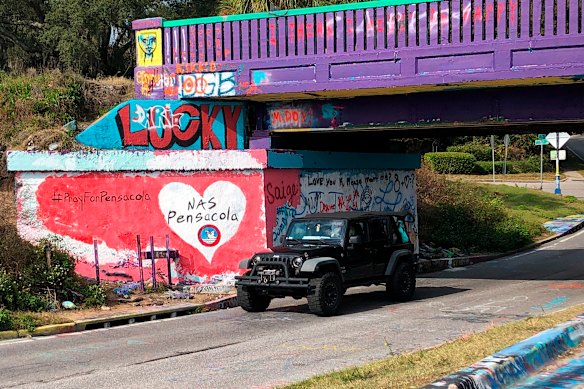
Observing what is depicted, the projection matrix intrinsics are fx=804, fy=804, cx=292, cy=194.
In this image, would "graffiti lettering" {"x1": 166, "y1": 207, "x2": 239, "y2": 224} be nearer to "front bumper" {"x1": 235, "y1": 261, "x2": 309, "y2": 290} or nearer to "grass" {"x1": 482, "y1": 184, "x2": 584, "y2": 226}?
"front bumper" {"x1": 235, "y1": 261, "x2": 309, "y2": 290}

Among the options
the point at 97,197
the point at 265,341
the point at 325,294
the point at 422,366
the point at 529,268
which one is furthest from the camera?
the point at 529,268

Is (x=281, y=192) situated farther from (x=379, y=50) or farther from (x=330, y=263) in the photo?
(x=330, y=263)

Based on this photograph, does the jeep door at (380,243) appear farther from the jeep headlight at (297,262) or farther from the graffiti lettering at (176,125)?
the graffiti lettering at (176,125)

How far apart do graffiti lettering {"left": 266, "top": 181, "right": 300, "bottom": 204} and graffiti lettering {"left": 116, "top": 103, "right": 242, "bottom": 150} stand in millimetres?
1859

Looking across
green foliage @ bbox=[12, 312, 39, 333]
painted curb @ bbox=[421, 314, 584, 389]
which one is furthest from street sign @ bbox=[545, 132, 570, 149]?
painted curb @ bbox=[421, 314, 584, 389]

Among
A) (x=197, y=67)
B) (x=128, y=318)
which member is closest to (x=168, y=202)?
(x=197, y=67)

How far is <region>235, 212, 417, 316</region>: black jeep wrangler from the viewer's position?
1437 cm

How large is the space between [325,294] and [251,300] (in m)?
1.62

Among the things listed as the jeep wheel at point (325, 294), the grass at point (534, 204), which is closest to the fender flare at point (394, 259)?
the jeep wheel at point (325, 294)

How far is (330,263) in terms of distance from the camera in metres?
14.5

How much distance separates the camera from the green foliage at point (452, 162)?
57.6 metres

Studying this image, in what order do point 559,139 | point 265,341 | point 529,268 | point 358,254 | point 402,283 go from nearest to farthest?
1. point 265,341
2. point 358,254
3. point 402,283
4. point 529,268
5. point 559,139

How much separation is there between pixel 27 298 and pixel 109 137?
259 inches

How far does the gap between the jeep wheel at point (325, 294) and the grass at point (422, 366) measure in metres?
3.68
